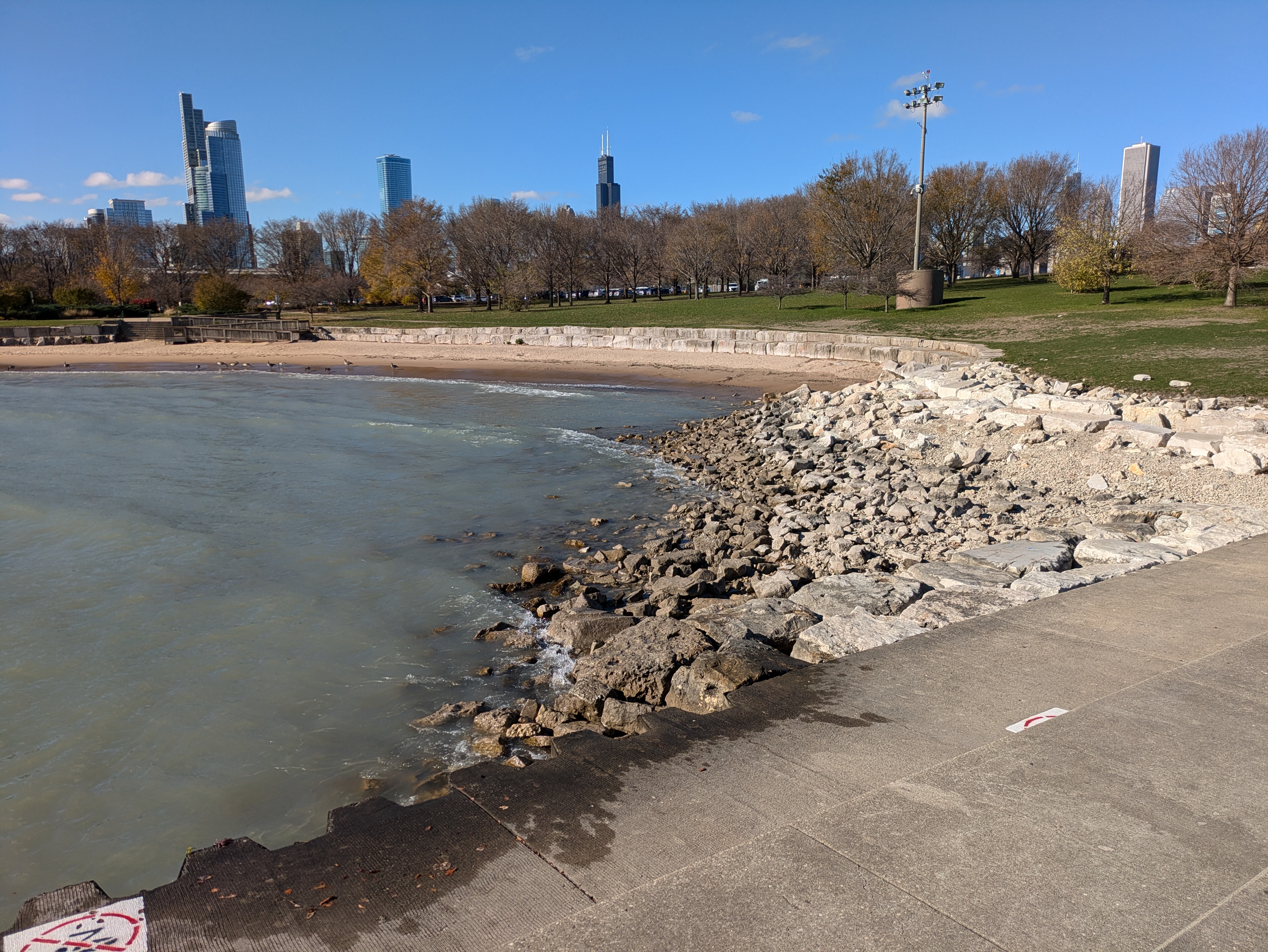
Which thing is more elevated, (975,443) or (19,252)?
(19,252)

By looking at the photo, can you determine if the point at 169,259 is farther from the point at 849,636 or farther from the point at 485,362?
the point at 849,636

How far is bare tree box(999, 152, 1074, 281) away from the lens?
2606 inches

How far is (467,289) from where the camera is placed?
75125 mm

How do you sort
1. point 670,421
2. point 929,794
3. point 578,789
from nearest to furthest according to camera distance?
point 929,794, point 578,789, point 670,421

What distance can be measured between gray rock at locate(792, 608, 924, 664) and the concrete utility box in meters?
39.4

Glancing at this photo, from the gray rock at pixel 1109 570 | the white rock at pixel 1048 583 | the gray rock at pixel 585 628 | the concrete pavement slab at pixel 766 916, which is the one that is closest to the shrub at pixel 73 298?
the gray rock at pixel 585 628

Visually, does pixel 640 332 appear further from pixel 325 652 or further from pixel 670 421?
pixel 325 652

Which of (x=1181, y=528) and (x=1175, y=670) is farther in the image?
(x=1181, y=528)

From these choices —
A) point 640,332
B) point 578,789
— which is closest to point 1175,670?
point 578,789

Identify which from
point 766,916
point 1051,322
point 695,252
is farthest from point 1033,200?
point 766,916

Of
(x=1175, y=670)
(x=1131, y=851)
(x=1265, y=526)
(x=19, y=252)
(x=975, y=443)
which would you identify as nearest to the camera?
(x=1131, y=851)

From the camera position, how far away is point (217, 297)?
5903 cm

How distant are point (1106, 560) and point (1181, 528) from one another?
162 centimetres

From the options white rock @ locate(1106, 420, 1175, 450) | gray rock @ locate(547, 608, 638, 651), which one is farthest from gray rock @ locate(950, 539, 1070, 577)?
white rock @ locate(1106, 420, 1175, 450)
